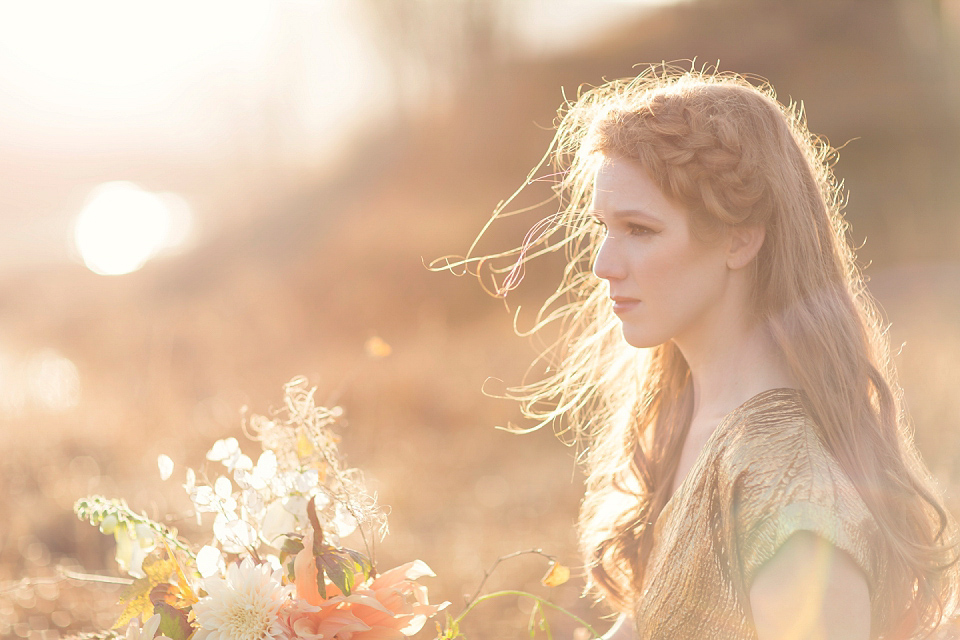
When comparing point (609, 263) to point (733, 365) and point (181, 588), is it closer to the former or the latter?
point (733, 365)

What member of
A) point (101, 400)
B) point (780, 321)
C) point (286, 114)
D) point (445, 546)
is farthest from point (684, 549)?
point (286, 114)

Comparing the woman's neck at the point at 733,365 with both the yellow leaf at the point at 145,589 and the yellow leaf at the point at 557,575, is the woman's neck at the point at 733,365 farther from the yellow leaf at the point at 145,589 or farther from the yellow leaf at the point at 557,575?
the yellow leaf at the point at 145,589

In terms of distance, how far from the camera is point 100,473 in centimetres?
406

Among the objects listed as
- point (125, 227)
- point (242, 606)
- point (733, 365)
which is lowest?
point (242, 606)

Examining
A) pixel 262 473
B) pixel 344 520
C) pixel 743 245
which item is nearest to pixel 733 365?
pixel 743 245

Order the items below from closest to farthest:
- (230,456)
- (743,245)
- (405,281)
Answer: (230,456) → (743,245) → (405,281)

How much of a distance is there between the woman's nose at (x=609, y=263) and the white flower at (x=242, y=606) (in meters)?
0.75

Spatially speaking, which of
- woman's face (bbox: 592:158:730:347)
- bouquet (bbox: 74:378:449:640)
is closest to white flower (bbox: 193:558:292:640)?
bouquet (bbox: 74:378:449:640)

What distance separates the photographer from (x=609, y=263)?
1.41m

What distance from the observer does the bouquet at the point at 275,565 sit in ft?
3.57

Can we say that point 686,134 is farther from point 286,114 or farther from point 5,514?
point 286,114

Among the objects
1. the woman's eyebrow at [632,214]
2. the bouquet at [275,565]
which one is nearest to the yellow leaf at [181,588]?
the bouquet at [275,565]

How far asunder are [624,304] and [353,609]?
27.7 inches

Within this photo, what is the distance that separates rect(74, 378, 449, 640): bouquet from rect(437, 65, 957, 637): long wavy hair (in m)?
0.60
